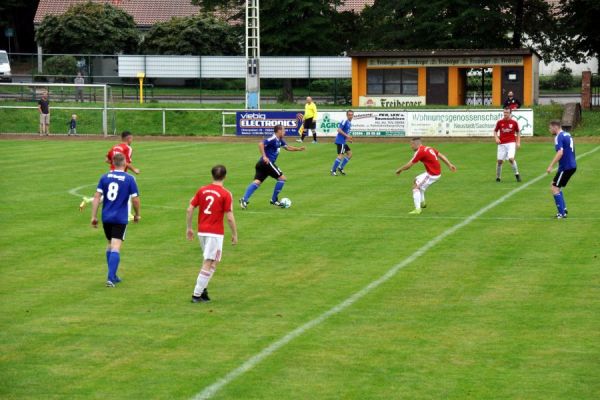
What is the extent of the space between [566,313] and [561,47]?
5640 centimetres

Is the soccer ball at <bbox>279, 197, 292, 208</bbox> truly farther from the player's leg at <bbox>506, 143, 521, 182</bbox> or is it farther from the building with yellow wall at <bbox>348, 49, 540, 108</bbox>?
the building with yellow wall at <bbox>348, 49, 540, 108</bbox>

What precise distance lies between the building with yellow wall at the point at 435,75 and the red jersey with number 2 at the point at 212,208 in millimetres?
46035

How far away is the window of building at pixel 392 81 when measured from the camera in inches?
2411

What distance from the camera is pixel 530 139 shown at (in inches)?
1893

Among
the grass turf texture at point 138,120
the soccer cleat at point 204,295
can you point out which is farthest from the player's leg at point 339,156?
the grass turf texture at point 138,120

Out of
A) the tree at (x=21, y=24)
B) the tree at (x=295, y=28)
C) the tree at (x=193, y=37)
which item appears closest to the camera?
the tree at (x=295, y=28)

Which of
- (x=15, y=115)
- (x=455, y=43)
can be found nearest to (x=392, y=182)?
(x=15, y=115)

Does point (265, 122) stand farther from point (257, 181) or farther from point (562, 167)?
point (562, 167)

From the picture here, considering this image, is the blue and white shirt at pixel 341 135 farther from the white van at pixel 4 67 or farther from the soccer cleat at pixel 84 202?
the white van at pixel 4 67

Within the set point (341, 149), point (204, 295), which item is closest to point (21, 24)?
point (341, 149)

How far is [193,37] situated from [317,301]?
2613 inches

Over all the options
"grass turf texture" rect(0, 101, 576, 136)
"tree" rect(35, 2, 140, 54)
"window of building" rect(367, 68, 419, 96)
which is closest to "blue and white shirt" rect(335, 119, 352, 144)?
"grass turf texture" rect(0, 101, 576, 136)

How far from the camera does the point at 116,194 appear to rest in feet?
54.1

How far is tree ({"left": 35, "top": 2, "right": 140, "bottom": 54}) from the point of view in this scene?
80.6 metres
